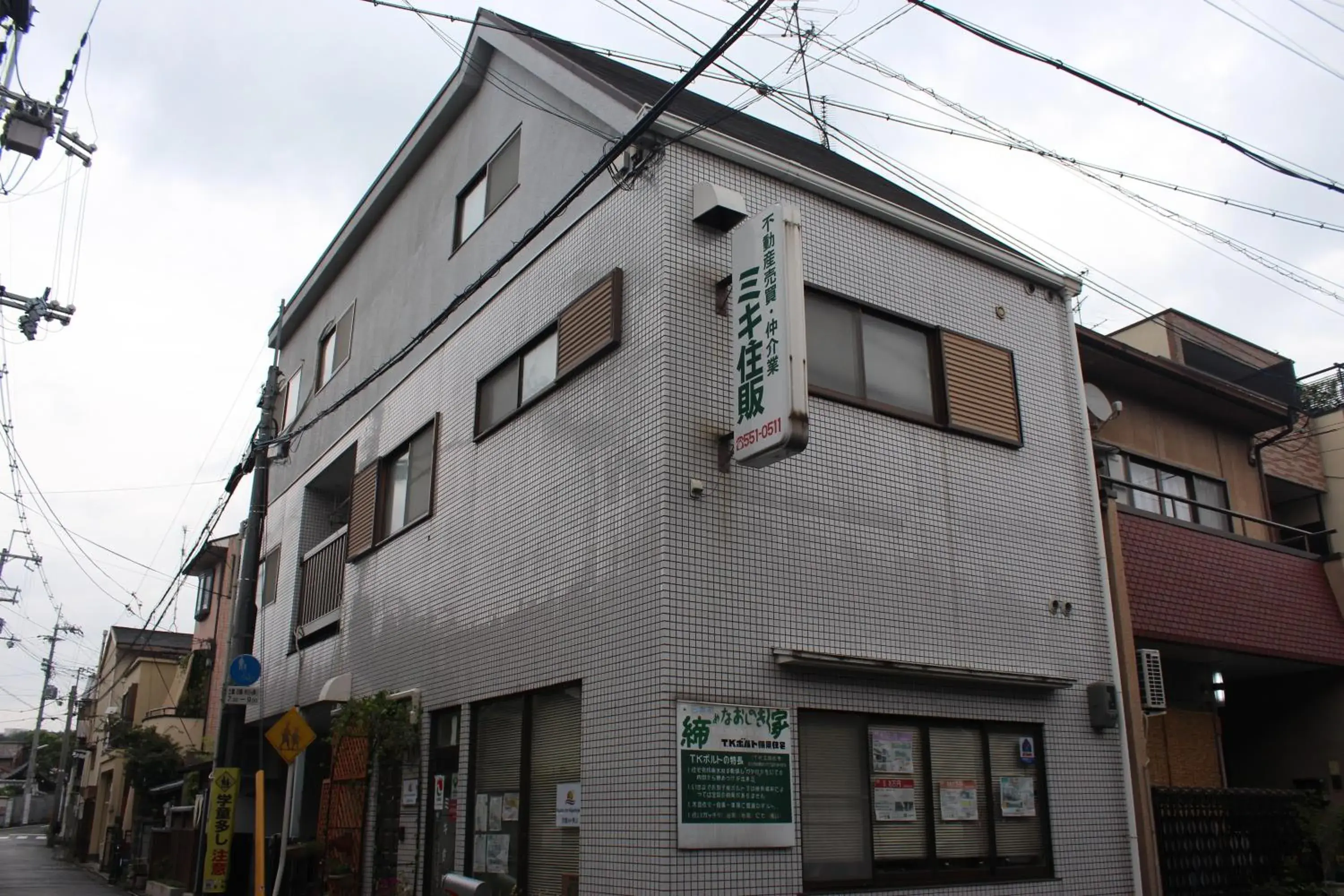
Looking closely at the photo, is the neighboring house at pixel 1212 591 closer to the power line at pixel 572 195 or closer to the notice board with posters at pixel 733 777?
the notice board with posters at pixel 733 777

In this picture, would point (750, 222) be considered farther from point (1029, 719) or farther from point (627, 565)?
point (1029, 719)

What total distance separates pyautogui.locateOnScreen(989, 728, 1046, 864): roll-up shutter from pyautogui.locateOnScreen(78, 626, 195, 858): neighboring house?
22150 mm

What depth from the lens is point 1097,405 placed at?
13703 millimetres

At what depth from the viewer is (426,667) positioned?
41.5ft

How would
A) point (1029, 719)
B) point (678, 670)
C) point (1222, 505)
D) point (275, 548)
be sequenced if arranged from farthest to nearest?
point (275, 548), point (1222, 505), point (1029, 719), point (678, 670)

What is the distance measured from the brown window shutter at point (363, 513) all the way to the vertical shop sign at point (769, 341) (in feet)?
26.1

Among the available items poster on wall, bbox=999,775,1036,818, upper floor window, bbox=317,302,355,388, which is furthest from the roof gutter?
upper floor window, bbox=317,302,355,388

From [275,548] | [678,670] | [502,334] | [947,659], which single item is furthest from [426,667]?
[275,548]

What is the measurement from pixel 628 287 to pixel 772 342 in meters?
2.11

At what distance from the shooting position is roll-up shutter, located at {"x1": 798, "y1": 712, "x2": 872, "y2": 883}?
896 cm

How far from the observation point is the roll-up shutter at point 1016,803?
10.2 metres

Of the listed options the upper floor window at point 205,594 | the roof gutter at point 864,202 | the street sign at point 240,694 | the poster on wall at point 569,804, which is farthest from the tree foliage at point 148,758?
the roof gutter at point 864,202

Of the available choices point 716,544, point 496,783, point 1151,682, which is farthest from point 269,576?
point 1151,682

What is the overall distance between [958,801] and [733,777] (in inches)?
107
